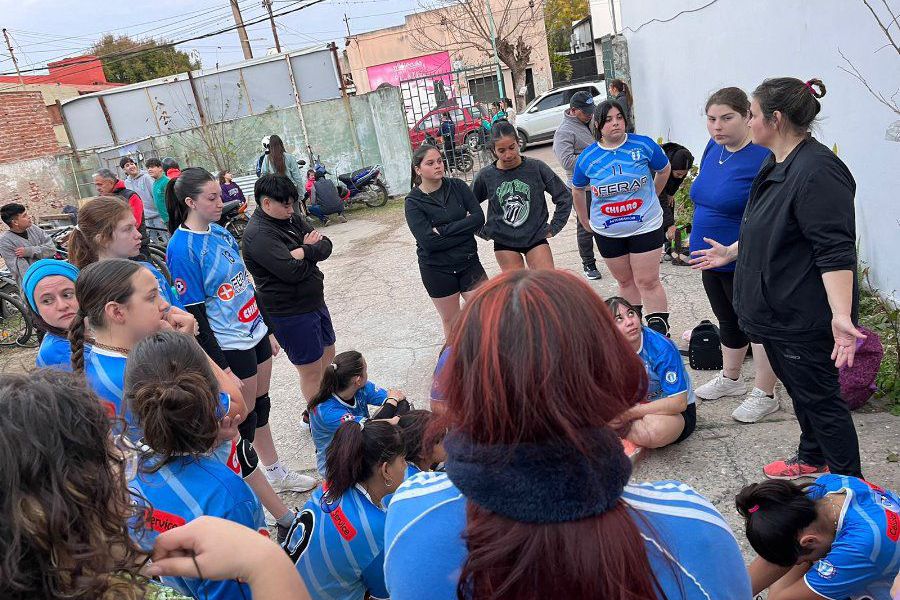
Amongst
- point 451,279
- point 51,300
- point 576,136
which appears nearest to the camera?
point 51,300

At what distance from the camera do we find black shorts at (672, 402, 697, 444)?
3154 mm

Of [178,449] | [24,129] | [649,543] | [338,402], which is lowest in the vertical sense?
[338,402]

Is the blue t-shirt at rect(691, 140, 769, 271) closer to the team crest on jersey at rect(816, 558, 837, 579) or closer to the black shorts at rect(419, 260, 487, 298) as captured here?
the black shorts at rect(419, 260, 487, 298)

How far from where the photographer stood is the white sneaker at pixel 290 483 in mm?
3479

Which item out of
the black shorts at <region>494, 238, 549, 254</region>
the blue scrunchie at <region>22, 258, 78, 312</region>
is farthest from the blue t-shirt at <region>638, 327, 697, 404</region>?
the blue scrunchie at <region>22, 258, 78, 312</region>

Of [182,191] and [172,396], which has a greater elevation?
[182,191]

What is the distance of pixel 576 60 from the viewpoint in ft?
104

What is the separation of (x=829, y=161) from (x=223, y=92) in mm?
16299

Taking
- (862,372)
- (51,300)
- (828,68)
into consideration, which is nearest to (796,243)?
(862,372)

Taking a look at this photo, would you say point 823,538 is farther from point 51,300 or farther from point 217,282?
point 51,300

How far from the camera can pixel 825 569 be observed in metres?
1.83

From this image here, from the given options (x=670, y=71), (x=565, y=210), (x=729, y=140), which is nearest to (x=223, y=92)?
(x=670, y=71)

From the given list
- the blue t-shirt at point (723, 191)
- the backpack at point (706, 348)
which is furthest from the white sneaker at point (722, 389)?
the blue t-shirt at point (723, 191)

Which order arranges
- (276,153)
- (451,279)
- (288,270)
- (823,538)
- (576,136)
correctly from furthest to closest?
(276,153)
(576,136)
(451,279)
(288,270)
(823,538)
